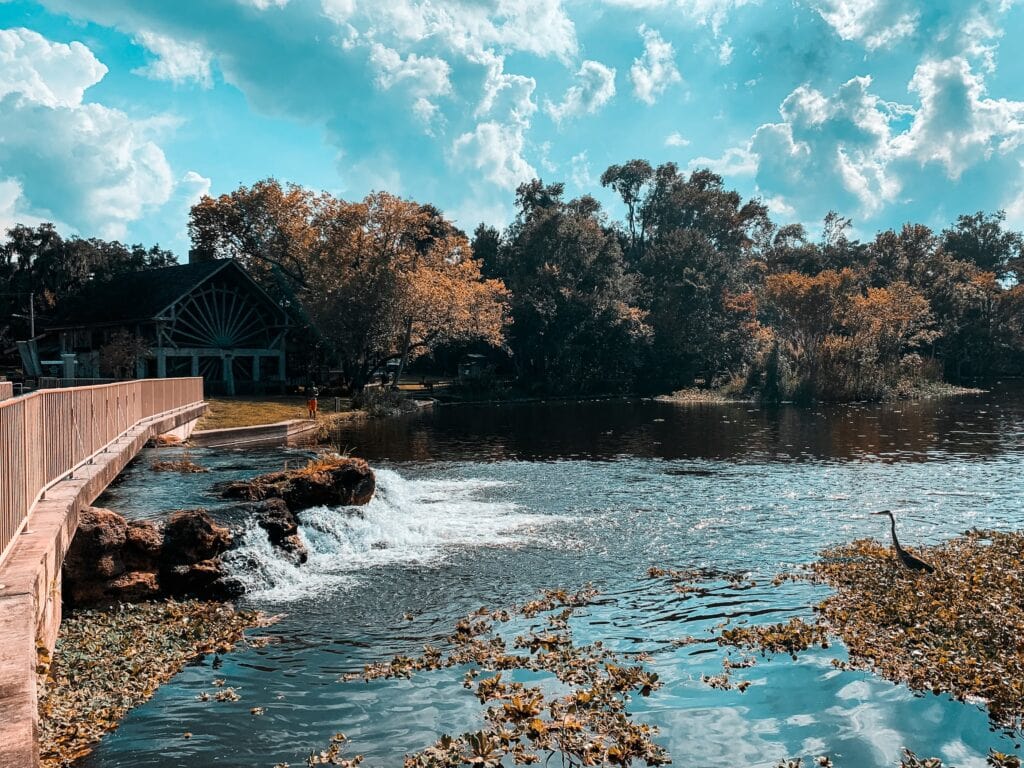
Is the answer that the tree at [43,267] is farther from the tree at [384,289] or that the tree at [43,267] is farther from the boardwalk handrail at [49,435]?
the boardwalk handrail at [49,435]

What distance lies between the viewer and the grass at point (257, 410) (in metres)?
32.9

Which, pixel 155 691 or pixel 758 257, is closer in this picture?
pixel 155 691

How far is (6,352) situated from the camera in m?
63.9

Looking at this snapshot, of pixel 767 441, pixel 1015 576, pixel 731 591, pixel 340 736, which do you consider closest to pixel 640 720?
pixel 340 736

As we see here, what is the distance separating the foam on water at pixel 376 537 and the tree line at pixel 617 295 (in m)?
32.4

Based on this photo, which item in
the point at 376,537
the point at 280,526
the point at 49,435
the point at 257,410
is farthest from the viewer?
the point at 257,410

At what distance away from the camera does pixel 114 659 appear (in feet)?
28.8

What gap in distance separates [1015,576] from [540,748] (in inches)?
331

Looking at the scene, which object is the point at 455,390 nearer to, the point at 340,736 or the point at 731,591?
the point at 731,591

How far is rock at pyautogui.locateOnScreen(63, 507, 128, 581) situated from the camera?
420 inches

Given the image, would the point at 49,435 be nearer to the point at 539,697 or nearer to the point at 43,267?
the point at 539,697

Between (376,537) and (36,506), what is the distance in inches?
256

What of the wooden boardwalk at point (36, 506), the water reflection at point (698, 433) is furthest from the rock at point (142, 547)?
the water reflection at point (698, 433)

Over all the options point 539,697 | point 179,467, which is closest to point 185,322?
point 179,467
